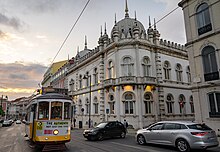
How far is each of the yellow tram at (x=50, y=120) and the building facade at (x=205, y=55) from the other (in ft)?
A: 39.0

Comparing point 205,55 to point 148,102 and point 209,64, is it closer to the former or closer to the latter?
point 209,64

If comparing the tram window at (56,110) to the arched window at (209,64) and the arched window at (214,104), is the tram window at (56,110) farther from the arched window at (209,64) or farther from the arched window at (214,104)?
the arched window at (209,64)

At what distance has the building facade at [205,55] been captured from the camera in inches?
598

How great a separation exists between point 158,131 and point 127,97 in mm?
13656

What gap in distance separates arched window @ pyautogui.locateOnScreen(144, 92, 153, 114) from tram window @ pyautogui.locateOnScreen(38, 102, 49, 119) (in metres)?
17.0

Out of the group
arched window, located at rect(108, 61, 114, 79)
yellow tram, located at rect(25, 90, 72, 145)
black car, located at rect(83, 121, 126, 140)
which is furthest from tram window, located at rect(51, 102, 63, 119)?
arched window, located at rect(108, 61, 114, 79)

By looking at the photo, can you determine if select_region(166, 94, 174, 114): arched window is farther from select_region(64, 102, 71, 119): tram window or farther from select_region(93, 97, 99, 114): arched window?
select_region(64, 102, 71, 119): tram window

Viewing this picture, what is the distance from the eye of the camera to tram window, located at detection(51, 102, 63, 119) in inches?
409

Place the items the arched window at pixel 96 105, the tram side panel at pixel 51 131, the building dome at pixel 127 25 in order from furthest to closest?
the arched window at pixel 96 105, the building dome at pixel 127 25, the tram side panel at pixel 51 131

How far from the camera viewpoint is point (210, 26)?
15.9 metres

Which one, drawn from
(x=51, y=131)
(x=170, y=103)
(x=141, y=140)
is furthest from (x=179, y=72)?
(x=51, y=131)

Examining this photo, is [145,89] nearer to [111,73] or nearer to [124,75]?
[124,75]

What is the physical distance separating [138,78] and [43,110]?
16.5 meters

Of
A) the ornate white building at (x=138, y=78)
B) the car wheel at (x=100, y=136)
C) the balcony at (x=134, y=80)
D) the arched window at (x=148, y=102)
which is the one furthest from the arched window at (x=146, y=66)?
the car wheel at (x=100, y=136)
